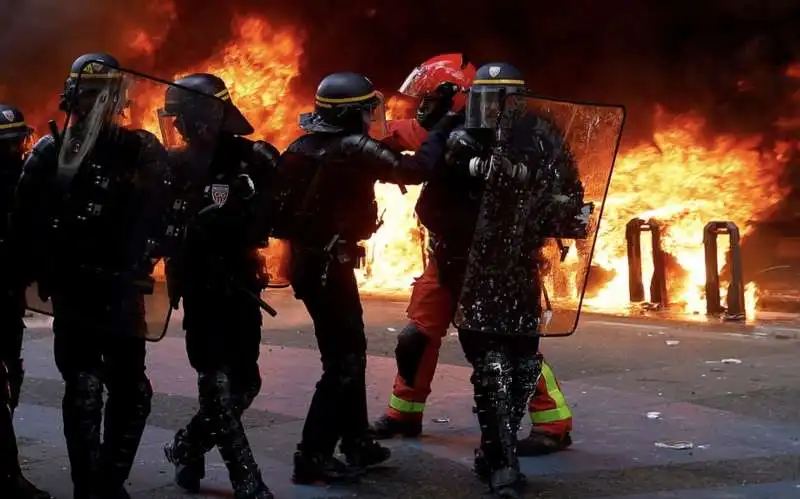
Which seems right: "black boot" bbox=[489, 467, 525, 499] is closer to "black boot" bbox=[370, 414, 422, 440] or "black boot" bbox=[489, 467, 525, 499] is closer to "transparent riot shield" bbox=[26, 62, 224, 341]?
"black boot" bbox=[370, 414, 422, 440]

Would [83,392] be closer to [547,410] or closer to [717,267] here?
[547,410]

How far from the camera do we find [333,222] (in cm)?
441

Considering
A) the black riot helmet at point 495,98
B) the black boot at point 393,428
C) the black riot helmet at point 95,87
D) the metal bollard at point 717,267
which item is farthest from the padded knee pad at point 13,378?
the metal bollard at point 717,267

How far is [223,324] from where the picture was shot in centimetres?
412

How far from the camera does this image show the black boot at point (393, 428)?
17.1ft

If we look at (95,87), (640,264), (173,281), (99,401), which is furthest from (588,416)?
(640,264)

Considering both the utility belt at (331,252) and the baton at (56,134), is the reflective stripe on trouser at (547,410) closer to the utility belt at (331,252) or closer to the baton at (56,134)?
the utility belt at (331,252)

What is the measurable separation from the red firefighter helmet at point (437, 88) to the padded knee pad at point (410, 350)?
1006 millimetres

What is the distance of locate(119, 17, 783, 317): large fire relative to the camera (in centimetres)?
1073

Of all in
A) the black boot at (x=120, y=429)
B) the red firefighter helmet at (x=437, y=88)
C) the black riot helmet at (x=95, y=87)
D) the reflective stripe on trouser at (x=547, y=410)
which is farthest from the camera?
the reflective stripe on trouser at (x=547, y=410)

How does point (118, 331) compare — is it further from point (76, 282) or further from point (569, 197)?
point (569, 197)

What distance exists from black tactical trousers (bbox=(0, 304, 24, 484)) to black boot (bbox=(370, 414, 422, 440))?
1699 mm

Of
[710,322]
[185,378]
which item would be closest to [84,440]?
[185,378]

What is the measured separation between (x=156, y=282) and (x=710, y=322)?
5901 millimetres
